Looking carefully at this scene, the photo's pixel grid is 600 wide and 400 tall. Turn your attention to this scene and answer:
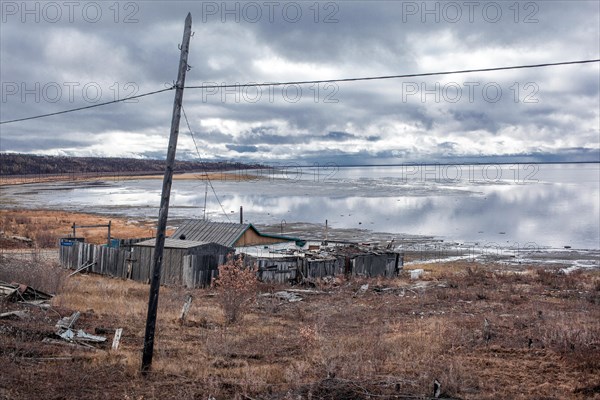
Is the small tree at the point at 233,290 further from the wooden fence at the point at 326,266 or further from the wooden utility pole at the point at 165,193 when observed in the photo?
the wooden fence at the point at 326,266

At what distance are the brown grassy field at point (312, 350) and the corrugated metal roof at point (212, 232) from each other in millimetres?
7907

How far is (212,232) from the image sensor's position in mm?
30281

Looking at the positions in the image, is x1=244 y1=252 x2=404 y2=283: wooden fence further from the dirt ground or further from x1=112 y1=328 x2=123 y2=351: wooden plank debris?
x1=112 y1=328 x2=123 y2=351: wooden plank debris

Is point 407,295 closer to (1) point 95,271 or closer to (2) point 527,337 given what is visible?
(2) point 527,337

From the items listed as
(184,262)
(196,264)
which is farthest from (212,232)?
(196,264)

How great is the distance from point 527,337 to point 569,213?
68.0m

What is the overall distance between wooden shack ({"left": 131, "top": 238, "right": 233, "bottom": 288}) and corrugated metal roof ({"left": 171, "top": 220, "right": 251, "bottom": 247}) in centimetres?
312

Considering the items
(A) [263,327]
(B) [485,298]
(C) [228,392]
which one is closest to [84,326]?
(A) [263,327]

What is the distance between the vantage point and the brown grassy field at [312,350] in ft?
30.5

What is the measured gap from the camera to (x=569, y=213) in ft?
245

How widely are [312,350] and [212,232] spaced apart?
60.9ft

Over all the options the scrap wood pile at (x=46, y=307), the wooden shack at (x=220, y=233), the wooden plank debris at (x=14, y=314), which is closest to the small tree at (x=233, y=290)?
the scrap wood pile at (x=46, y=307)

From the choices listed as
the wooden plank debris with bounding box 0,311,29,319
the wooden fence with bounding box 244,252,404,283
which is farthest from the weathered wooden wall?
the wooden plank debris with bounding box 0,311,29,319

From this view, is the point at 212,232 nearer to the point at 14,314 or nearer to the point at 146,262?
the point at 146,262
